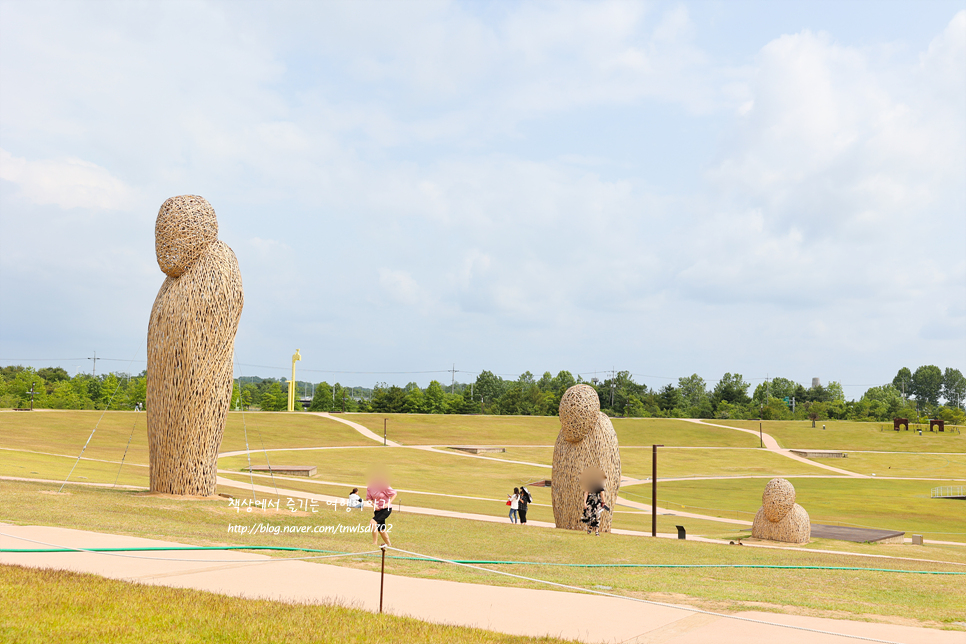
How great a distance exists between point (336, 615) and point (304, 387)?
15366cm

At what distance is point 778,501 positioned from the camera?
64.9 ft

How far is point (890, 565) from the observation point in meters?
14.6

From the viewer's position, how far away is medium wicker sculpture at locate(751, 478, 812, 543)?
1977cm

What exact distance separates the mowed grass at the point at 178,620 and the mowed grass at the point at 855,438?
63.9 meters

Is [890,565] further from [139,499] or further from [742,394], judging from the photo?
[742,394]

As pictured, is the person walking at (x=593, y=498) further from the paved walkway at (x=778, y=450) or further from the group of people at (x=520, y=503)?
the paved walkway at (x=778, y=450)

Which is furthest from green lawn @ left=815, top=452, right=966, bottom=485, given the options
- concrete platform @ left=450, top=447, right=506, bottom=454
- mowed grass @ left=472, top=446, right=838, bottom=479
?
concrete platform @ left=450, top=447, right=506, bottom=454

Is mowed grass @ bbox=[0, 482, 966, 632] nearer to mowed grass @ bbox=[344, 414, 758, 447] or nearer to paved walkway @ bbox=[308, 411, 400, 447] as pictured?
paved walkway @ bbox=[308, 411, 400, 447]

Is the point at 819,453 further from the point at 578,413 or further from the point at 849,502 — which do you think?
the point at 578,413

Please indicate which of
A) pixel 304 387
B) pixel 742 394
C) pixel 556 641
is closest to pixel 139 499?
pixel 556 641

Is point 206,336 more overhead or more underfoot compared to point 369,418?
more overhead

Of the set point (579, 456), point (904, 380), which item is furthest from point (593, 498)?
point (904, 380)

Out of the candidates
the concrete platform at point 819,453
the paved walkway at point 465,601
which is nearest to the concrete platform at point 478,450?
the concrete platform at point 819,453

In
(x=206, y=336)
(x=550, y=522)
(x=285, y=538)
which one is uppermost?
(x=206, y=336)
